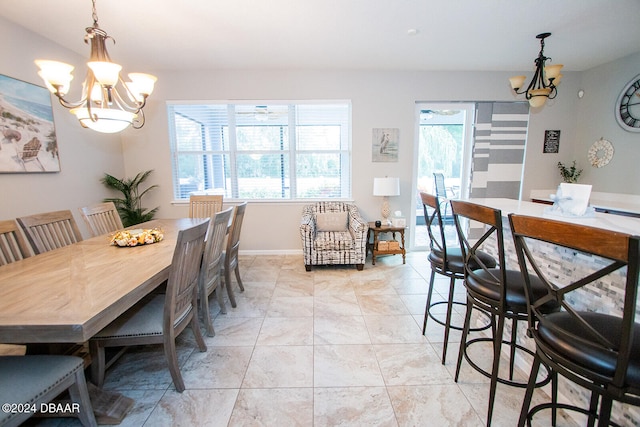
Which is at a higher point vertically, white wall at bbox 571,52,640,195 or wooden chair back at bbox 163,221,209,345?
white wall at bbox 571,52,640,195

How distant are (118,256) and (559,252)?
2.74 metres

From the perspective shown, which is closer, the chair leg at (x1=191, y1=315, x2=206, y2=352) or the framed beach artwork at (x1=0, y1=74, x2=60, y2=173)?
the chair leg at (x1=191, y1=315, x2=206, y2=352)

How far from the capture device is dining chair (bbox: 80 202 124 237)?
249 centimetres

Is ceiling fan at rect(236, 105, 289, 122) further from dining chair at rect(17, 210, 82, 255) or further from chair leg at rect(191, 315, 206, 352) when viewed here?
chair leg at rect(191, 315, 206, 352)

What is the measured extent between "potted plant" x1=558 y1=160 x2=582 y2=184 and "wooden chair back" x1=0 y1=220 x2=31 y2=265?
20.4 ft

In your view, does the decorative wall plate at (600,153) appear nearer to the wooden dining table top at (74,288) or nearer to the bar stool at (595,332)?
the bar stool at (595,332)

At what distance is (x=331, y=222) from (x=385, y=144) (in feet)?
4.77

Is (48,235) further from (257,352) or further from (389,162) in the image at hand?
(389,162)

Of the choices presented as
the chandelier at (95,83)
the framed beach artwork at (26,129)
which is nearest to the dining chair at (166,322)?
the chandelier at (95,83)

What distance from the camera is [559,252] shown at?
1.49 meters

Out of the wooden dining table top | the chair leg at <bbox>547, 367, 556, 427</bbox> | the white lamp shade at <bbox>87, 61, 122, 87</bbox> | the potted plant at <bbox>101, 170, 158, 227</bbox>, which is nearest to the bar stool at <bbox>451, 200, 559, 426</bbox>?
the chair leg at <bbox>547, 367, 556, 427</bbox>

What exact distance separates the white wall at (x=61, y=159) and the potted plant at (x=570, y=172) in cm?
661

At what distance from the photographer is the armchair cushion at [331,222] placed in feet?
12.9

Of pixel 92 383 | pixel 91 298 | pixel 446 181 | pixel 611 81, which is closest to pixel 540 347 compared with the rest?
pixel 91 298
